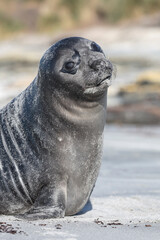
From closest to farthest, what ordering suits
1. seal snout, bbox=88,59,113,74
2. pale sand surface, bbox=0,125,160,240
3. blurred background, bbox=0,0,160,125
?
pale sand surface, bbox=0,125,160,240 → seal snout, bbox=88,59,113,74 → blurred background, bbox=0,0,160,125

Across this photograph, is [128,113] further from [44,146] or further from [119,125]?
[44,146]

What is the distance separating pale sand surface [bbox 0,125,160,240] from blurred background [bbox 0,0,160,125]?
1233 mm

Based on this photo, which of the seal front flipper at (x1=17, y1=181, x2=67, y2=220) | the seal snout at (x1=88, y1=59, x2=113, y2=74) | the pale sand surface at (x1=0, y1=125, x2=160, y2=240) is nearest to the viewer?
→ the pale sand surface at (x1=0, y1=125, x2=160, y2=240)

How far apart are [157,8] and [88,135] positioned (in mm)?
29816

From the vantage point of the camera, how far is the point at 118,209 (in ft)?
16.1

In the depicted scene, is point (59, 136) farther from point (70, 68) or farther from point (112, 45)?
point (112, 45)

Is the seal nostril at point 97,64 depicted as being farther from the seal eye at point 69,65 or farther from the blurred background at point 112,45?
the blurred background at point 112,45

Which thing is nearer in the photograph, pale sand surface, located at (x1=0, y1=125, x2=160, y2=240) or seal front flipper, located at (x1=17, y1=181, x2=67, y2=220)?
pale sand surface, located at (x1=0, y1=125, x2=160, y2=240)

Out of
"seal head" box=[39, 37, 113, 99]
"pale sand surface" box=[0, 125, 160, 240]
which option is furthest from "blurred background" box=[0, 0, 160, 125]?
"seal head" box=[39, 37, 113, 99]

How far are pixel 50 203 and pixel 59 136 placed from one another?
49 cm

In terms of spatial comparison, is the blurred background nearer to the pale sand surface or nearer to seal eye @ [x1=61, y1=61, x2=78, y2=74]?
the pale sand surface

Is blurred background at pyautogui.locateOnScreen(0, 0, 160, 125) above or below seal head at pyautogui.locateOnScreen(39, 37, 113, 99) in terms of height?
above

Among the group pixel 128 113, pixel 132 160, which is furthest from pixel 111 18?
pixel 132 160

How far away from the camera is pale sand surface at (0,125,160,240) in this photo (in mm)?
3806
